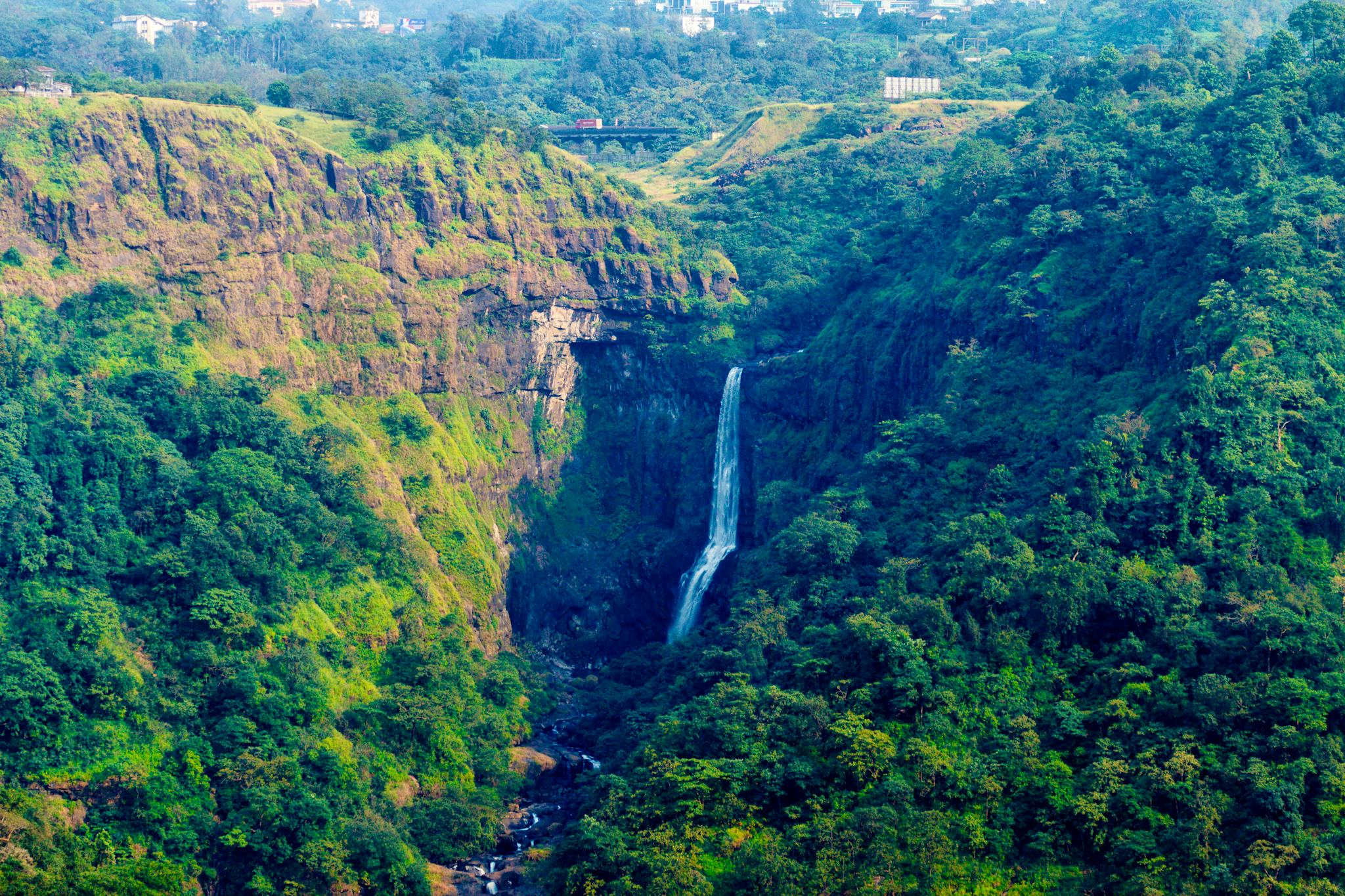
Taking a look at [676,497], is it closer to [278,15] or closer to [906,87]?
[906,87]

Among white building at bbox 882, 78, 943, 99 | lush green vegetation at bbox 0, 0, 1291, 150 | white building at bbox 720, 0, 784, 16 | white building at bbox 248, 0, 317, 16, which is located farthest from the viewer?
white building at bbox 248, 0, 317, 16

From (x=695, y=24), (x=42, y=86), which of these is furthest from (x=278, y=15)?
(x=42, y=86)

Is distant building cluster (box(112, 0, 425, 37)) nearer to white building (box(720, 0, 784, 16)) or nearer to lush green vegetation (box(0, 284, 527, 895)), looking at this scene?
white building (box(720, 0, 784, 16))

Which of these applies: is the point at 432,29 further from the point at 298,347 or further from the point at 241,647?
the point at 241,647

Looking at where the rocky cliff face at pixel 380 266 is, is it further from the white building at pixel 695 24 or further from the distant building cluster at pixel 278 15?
the white building at pixel 695 24

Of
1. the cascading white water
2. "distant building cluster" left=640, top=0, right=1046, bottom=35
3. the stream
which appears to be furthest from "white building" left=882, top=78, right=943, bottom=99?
the stream

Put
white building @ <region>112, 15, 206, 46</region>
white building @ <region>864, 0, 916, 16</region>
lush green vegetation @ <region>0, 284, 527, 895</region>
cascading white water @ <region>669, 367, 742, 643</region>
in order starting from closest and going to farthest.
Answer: lush green vegetation @ <region>0, 284, 527, 895</region>
cascading white water @ <region>669, 367, 742, 643</region>
white building @ <region>112, 15, 206, 46</region>
white building @ <region>864, 0, 916, 16</region>

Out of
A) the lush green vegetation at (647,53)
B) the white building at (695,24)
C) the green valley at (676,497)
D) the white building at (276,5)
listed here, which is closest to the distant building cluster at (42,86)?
the green valley at (676,497)

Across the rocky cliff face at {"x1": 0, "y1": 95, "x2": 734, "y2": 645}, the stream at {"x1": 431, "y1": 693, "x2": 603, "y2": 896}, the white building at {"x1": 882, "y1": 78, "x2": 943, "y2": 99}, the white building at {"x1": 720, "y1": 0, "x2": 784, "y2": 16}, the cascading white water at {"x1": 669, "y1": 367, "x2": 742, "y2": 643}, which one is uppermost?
the white building at {"x1": 720, "y1": 0, "x2": 784, "y2": 16}
